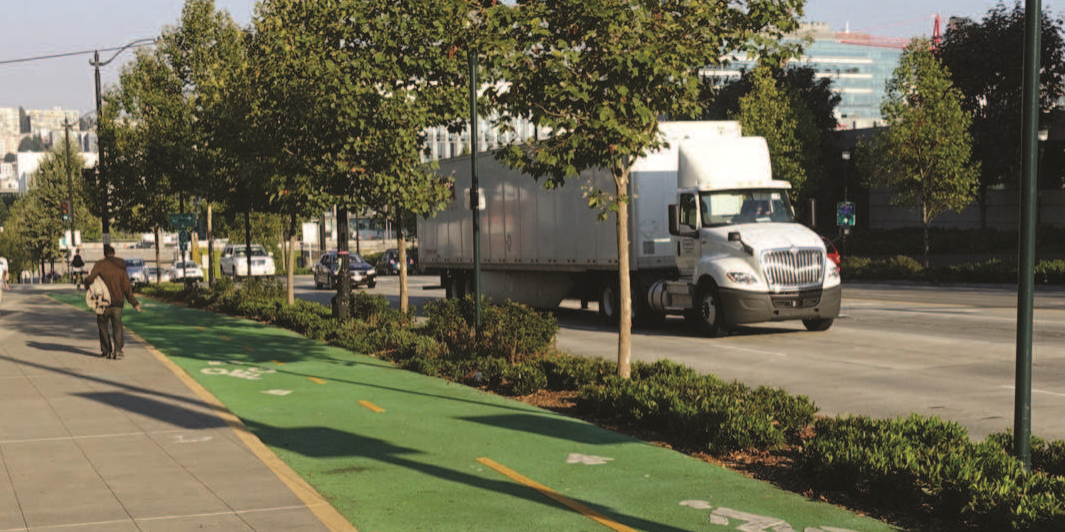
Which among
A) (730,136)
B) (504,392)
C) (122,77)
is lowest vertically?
(504,392)

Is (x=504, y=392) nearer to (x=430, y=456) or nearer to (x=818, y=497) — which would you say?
(x=430, y=456)

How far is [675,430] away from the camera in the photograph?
10.2 m

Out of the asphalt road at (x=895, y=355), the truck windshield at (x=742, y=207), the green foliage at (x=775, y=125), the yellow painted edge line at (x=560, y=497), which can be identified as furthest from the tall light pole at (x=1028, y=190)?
the green foliage at (x=775, y=125)

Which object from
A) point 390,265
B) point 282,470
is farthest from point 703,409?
point 390,265

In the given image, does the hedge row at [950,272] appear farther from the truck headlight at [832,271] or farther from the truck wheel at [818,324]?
the truck headlight at [832,271]

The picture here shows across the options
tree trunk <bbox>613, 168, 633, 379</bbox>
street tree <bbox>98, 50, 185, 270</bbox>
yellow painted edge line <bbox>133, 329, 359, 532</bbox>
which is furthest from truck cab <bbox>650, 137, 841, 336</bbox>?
street tree <bbox>98, 50, 185, 270</bbox>

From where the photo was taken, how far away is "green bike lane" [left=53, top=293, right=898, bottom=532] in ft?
24.5

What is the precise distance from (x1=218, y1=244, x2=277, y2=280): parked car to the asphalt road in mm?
33329

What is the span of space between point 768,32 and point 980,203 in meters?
47.0

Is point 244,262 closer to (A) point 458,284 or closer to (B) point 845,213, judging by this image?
(A) point 458,284

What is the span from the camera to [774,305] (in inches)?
802

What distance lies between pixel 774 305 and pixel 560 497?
13057 mm

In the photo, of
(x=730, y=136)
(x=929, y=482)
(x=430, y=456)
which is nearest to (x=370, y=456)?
(x=430, y=456)

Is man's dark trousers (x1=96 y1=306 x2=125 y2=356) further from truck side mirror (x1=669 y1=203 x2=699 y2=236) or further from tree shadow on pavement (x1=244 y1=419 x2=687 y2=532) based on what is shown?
truck side mirror (x1=669 y1=203 x2=699 y2=236)
